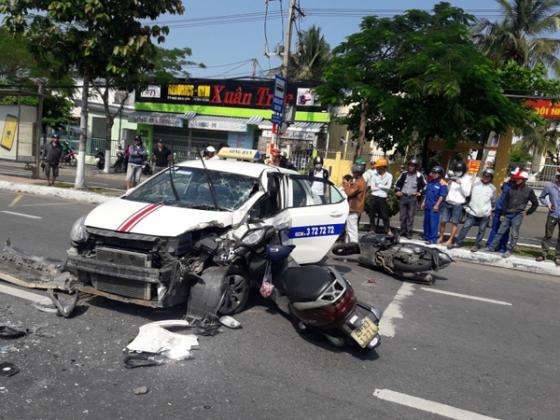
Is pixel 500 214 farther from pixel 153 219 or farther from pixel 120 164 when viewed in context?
pixel 120 164

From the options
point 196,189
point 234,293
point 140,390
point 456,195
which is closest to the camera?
point 140,390

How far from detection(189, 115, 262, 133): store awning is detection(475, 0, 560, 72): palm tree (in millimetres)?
12818

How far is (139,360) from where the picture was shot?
3680 mm

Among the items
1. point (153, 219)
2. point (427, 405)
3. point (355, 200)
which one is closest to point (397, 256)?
point (355, 200)

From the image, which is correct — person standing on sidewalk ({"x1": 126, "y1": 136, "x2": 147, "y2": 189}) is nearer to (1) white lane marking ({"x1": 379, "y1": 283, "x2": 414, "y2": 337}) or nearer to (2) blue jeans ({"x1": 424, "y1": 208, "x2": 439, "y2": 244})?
(2) blue jeans ({"x1": 424, "y1": 208, "x2": 439, "y2": 244})

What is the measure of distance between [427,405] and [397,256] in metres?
3.66

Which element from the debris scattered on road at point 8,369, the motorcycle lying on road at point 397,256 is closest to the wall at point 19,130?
the motorcycle lying on road at point 397,256

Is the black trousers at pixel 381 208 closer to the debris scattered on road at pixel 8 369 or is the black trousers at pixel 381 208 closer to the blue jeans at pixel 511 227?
the blue jeans at pixel 511 227

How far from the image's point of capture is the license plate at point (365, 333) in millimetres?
3975

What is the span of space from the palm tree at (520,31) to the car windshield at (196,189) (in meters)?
23.3

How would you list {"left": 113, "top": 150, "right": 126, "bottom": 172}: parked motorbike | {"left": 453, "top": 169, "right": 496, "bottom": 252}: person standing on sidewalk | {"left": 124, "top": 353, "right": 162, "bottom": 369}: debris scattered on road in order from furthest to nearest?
{"left": 113, "top": 150, "right": 126, "bottom": 172}: parked motorbike → {"left": 453, "top": 169, "right": 496, "bottom": 252}: person standing on sidewalk → {"left": 124, "top": 353, "right": 162, "bottom": 369}: debris scattered on road

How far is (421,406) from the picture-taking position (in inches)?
→ 134

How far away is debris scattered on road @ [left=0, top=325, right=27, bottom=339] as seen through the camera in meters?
3.86

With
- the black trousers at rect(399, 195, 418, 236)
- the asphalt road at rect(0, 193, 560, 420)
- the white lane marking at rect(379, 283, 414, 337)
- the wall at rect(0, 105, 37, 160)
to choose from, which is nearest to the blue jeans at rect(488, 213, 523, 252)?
the black trousers at rect(399, 195, 418, 236)
